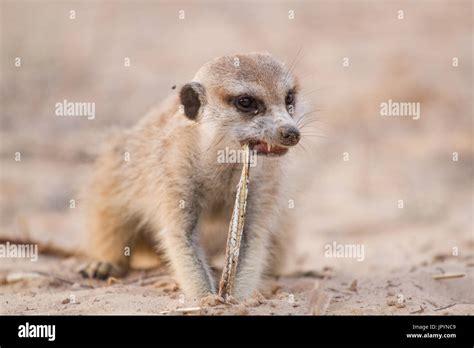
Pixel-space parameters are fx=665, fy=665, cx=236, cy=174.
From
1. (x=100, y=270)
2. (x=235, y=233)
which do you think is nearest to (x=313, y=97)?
(x=100, y=270)

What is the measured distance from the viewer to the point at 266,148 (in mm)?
4051

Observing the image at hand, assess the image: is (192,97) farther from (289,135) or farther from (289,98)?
(289,135)

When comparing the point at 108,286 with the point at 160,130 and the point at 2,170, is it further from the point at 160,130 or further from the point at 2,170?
the point at 2,170

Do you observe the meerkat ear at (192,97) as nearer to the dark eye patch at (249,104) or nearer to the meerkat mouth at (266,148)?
the dark eye patch at (249,104)

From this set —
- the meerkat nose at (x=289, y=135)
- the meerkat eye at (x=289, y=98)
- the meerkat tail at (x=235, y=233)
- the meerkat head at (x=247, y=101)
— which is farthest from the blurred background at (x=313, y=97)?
the meerkat tail at (x=235, y=233)

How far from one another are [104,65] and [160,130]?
23.7 feet

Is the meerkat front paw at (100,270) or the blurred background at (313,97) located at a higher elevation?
the blurred background at (313,97)

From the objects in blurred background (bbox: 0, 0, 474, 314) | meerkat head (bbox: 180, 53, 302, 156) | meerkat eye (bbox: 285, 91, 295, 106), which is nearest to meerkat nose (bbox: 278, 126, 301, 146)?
meerkat head (bbox: 180, 53, 302, 156)

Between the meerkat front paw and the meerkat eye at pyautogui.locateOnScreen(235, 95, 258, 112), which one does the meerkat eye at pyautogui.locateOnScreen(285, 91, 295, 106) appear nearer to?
the meerkat eye at pyautogui.locateOnScreen(235, 95, 258, 112)

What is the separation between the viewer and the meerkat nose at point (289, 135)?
3822 millimetres

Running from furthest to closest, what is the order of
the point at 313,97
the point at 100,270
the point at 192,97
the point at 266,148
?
the point at 313,97
the point at 100,270
the point at 192,97
the point at 266,148

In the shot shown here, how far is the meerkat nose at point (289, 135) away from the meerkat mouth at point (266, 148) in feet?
0.46

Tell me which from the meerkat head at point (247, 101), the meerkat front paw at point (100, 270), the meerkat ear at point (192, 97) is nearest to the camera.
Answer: the meerkat head at point (247, 101)

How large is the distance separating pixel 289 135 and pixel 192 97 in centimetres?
84
